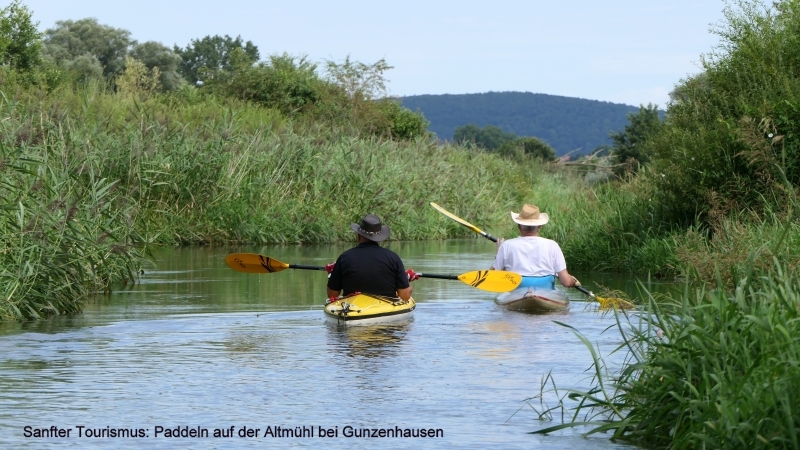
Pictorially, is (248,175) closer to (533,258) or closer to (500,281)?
(533,258)

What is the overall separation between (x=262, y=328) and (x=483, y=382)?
13.1 feet

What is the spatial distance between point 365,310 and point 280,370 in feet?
9.51

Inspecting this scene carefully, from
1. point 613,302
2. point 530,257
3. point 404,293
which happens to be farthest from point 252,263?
point 613,302

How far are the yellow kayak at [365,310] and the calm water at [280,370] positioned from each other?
0.55 feet

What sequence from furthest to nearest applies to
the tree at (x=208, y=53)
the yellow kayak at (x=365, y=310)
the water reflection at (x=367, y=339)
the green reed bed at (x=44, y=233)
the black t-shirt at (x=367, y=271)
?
the tree at (x=208, y=53)
the black t-shirt at (x=367, y=271)
the yellow kayak at (x=365, y=310)
the green reed bed at (x=44, y=233)
the water reflection at (x=367, y=339)

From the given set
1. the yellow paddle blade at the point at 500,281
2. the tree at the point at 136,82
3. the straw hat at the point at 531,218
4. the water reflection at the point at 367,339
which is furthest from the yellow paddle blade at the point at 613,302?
the tree at the point at 136,82

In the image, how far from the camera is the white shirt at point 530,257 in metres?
14.5

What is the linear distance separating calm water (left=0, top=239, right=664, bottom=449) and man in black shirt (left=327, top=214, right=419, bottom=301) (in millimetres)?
476

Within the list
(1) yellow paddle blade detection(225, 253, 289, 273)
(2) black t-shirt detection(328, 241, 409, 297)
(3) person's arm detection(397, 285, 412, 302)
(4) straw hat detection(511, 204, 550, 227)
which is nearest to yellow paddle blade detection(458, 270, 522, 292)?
(4) straw hat detection(511, 204, 550, 227)

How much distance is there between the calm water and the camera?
313 inches

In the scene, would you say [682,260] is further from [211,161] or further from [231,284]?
[211,161]

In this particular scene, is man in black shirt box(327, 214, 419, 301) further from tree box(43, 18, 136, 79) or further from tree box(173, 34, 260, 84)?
tree box(173, 34, 260, 84)

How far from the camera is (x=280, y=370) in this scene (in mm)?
10242

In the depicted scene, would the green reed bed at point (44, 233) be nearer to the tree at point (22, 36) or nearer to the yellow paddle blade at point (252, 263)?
the yellow paddle blade at point (252, 263)
